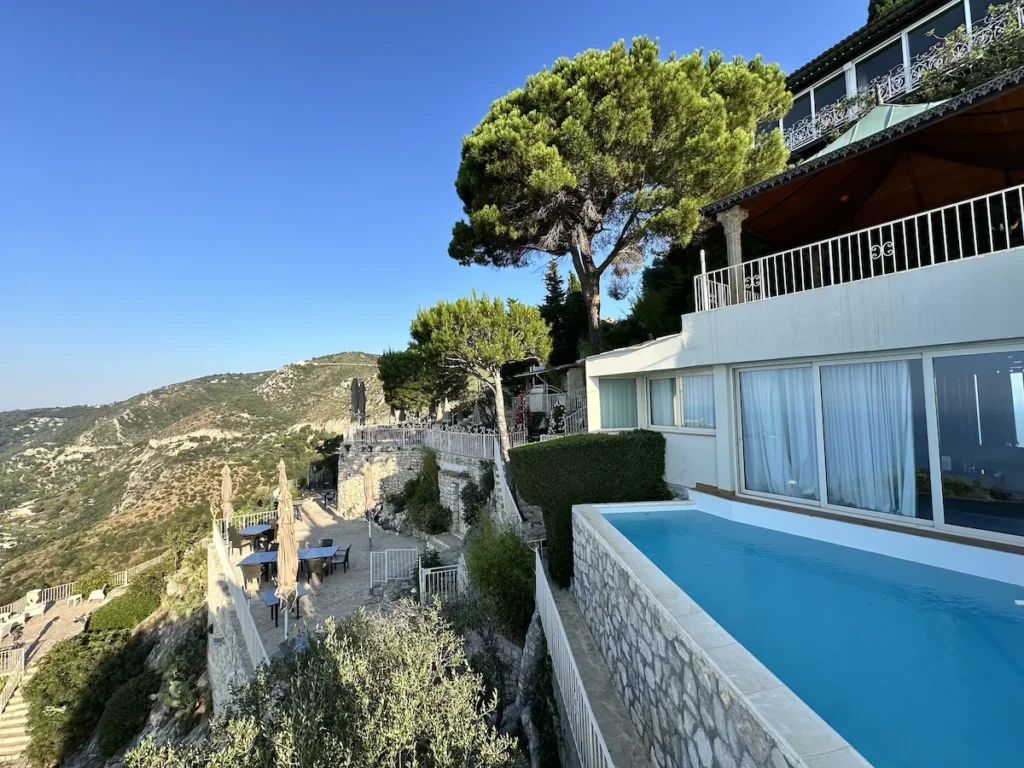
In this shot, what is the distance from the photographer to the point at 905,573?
473 centimetres

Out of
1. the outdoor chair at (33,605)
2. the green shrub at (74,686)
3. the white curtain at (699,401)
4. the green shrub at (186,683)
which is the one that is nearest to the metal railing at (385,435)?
the green shrub at (186,683)

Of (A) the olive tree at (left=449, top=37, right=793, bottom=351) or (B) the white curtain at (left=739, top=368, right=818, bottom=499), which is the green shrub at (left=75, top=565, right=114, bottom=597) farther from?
(B) the white curtain at (left=739, top=368, right=818, bottom=499)

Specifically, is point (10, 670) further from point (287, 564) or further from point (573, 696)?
point (573, 696)

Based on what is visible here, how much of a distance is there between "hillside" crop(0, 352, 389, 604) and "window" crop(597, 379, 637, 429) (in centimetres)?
2657

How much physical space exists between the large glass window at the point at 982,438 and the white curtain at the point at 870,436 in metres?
0.33

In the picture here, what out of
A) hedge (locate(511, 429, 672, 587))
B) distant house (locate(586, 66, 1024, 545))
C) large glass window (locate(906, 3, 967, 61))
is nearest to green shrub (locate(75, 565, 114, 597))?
hedge (locate(511, 429, 672, 587))

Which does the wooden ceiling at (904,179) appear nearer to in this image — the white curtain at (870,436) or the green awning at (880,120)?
the green awning at (880,120)

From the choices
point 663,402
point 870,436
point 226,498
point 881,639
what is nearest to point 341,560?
point 226,498

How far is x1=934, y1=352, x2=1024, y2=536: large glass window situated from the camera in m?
4.57

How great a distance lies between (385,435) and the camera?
885 inches

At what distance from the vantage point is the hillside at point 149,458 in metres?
34.5

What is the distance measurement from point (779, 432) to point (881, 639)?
12.8 ft

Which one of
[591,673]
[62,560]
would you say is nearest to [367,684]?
[591,673]

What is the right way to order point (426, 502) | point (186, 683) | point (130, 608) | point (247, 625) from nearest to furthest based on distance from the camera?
point (247, 625) → point (186, 683) → point (426, 502) → point (130, 608)
